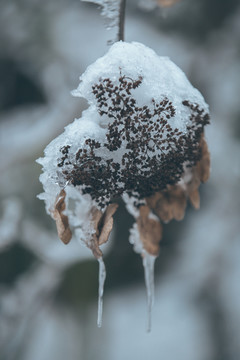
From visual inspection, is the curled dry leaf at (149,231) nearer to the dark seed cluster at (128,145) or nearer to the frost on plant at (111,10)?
the dark seed cluster at (128,145)

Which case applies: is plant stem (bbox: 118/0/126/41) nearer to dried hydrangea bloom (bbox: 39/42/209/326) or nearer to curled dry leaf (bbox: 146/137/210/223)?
dried hydrangea bloom (bbox: 39/42/209/326)

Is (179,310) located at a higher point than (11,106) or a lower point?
lower

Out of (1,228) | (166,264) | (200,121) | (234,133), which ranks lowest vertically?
(166,264)

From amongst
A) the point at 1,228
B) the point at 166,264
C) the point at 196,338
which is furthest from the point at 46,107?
the point at 196,338

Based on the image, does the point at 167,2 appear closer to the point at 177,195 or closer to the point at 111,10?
the point at 111,10

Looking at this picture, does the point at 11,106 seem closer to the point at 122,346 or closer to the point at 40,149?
the point at 40,149

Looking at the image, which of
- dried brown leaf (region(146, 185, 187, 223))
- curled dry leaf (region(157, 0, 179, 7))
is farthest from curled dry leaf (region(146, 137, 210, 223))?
curled dry leaf (region(157, 0, 179, 7))

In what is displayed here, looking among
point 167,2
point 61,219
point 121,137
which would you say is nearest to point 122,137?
point 121,137
